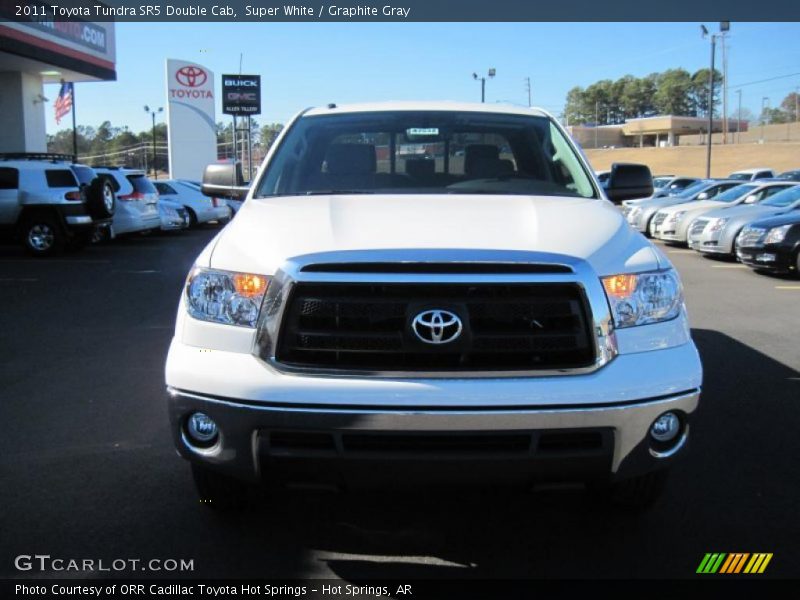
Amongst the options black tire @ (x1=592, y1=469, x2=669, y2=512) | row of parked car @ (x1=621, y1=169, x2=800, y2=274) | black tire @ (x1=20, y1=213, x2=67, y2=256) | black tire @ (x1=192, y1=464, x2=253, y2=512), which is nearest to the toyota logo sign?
row of parked car @ (x1=621, y1=169, x2=800, y2=274)

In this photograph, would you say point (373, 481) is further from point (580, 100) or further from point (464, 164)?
point (580, 100)

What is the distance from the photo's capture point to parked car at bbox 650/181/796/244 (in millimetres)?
17344

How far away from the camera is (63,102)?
39531 mm

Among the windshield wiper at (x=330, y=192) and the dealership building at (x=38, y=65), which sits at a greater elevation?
the dealership building at (x=38, y=65)

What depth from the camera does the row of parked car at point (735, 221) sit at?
492 inches

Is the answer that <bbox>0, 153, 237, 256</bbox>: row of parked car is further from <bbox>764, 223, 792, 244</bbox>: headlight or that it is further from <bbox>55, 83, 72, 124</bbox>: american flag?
<bbox>55, 83, 72, 124</bbox>: american flag

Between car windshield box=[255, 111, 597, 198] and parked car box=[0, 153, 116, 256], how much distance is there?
1205 cm

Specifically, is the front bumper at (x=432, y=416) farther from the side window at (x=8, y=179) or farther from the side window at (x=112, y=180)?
the side window at (x=112, y=180)

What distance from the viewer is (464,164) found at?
449 cm

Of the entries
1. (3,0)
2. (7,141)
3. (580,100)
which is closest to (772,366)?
(3,0)

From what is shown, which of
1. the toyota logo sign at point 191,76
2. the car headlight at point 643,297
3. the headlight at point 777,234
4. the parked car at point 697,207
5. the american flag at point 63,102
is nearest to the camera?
the car headlight at point 643,297

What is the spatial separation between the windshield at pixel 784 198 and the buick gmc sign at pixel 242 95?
125 feet

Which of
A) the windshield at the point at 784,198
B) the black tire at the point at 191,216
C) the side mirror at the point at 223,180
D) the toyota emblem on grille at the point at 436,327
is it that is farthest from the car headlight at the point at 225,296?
the black tire at the point at 191,216

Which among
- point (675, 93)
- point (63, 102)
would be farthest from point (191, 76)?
point (675, 93)
